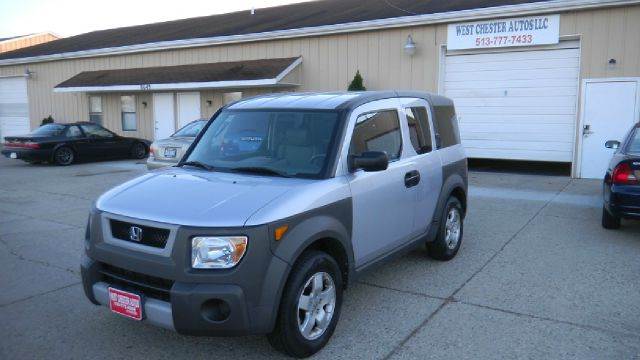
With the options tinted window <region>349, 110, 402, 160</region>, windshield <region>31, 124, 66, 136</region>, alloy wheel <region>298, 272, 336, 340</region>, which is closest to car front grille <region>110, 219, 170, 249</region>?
alloy wheel <region>298, 272, 336, 340</region>

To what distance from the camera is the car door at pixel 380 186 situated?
4407 millimetres

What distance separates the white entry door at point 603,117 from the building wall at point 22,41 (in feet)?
112

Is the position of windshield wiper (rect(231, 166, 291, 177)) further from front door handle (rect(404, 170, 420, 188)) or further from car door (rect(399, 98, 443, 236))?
car door (rect(399, 98, 443, 236))

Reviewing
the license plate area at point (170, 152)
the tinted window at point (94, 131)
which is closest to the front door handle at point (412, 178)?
the license plate area at point (170, 152)

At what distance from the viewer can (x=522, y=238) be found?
7168mm

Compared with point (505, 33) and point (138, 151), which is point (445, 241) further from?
point (138, 151)

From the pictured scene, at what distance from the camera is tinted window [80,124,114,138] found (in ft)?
56.3

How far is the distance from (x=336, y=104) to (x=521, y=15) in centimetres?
983

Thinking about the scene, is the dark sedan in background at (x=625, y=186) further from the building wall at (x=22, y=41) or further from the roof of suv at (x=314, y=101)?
the building wall at (x=22, y=41)

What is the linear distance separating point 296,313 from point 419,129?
267cm

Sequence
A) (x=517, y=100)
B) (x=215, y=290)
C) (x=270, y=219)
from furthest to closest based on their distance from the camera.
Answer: (x=517, y=100)
(x=270, y=219)
(x=215, y=290)

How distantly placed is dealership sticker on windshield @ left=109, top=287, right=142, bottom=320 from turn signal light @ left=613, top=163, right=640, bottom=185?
5.88 m

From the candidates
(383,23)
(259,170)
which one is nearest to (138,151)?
(383,23)

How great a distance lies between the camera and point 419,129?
18.4ft
